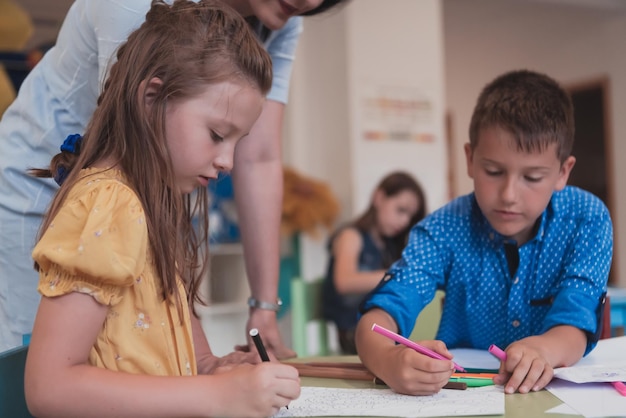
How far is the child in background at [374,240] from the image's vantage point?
9.78 feet

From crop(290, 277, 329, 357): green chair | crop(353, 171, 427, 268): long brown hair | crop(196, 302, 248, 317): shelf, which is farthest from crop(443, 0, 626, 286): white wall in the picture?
crop(290, 277, 329, 357): green chair

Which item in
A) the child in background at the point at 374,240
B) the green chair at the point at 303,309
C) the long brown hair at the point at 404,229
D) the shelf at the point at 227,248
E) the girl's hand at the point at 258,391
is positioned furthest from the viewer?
the shelf at the point at 227,248

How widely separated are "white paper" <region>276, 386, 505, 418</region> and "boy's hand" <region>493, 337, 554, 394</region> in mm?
17

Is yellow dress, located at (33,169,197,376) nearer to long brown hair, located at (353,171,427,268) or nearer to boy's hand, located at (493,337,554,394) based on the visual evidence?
boy's hand, located at (493,337,554,394)

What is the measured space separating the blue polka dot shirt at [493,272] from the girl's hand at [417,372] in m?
0.25

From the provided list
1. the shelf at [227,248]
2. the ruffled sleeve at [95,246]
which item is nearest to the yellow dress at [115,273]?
the ruffled sleeve at [95,246]

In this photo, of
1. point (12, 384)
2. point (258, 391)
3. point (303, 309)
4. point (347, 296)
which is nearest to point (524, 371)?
point (258, 391)

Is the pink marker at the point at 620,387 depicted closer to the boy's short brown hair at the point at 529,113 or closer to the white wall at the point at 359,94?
the boy's short brown hair at the point at 529,113

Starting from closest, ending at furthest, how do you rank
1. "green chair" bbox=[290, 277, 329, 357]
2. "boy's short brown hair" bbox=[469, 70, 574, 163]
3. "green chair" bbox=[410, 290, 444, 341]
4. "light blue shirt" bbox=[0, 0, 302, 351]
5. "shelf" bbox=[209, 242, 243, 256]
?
"light blue shirt" bbox=[0, 0, 302, 351] < "boy's short brown hair" bbox=[469, 70, 574, 163] < "green chair" bbox=[410, 290, 444, 341] < "green chair" bbox=[290, 277, 329, 357] < "shelf" bbox=[209, 242, 243, 256]

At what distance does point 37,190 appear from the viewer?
3.31ft

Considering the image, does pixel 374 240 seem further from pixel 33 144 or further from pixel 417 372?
pixel 417 372

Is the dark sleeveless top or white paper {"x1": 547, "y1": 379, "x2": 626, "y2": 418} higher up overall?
white paper {"x1": 547, "y1": 379, "x2": 626, "y2": 418}

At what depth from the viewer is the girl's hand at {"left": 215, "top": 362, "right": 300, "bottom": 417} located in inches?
25.2

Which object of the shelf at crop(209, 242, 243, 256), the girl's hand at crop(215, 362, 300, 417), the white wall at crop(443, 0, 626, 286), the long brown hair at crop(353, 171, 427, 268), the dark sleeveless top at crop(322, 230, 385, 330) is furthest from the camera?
the white wall at crop(443, 0, 626, 286)
